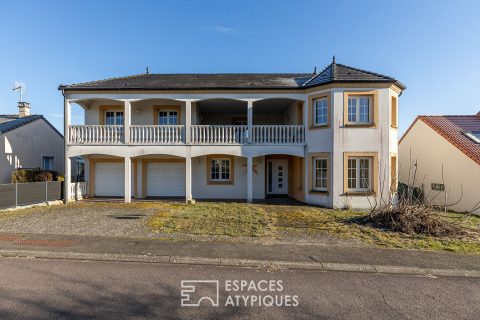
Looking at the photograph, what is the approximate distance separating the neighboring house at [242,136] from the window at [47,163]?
482 centimetres

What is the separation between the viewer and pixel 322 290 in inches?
172

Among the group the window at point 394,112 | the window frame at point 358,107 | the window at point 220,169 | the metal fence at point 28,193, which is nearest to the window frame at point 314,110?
the window frame at point 358,107

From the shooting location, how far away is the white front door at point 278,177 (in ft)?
50.9

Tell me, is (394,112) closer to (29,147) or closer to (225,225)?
(225,225)

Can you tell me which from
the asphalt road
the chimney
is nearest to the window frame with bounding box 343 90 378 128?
the asphalt road

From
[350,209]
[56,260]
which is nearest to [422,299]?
[56,260]

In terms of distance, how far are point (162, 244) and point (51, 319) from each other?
3.14 metres

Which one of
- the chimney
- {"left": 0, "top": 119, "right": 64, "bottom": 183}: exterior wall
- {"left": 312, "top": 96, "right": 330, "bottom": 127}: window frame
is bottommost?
{"left": 0, "top": 119, "right": 64, "bottom": 183}: exterior wall

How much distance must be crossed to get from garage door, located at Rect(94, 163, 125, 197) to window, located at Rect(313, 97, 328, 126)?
37.5ft

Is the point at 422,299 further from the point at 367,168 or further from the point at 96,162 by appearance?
the point at 96,162

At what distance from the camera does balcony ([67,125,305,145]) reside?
43.7 ft

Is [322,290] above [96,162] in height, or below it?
below

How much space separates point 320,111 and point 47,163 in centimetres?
1842

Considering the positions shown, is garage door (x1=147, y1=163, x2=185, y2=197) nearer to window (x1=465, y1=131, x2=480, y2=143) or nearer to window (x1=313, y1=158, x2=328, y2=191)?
window (x1=313, y1=158, x2=328, y2=191)
